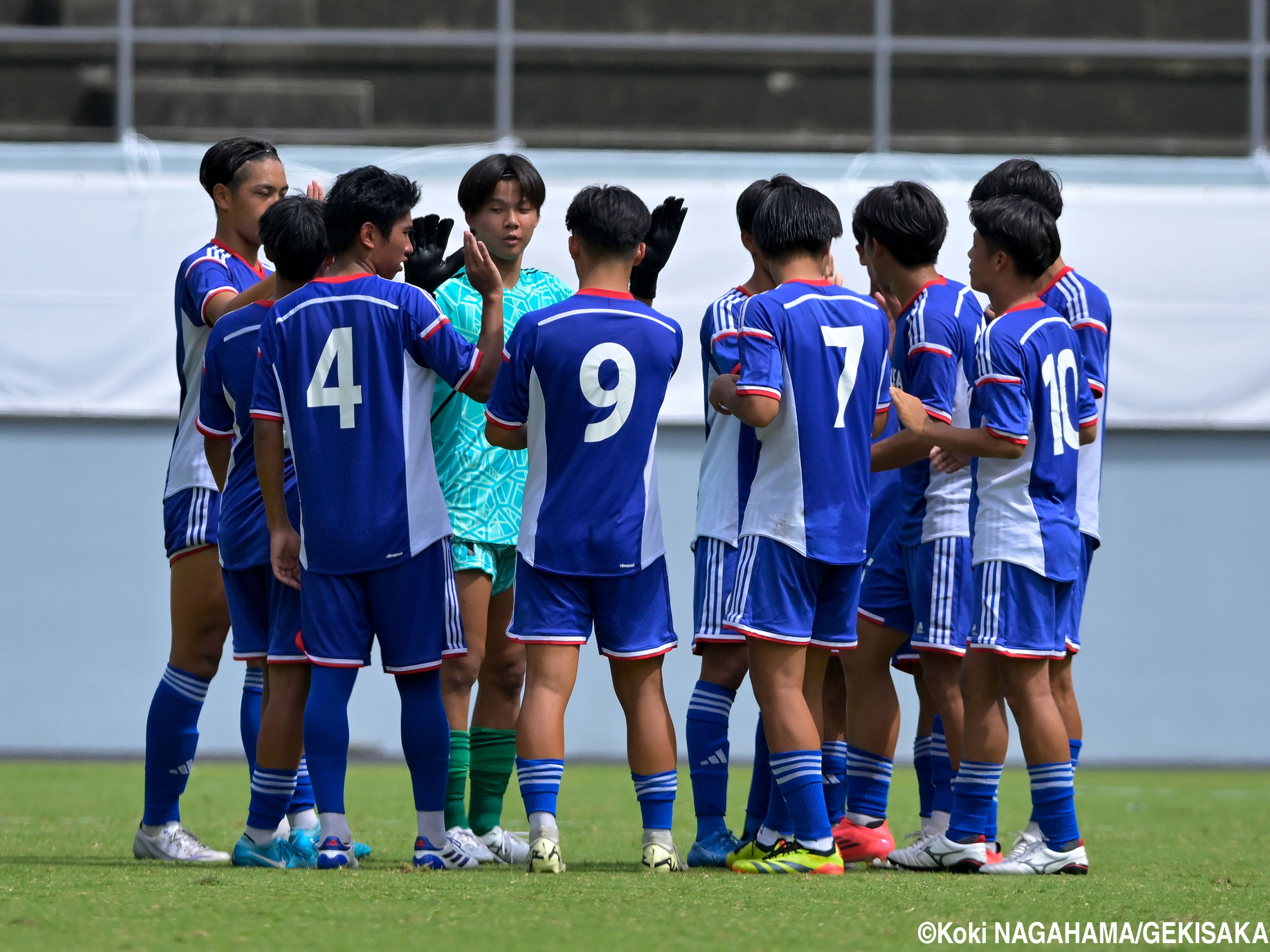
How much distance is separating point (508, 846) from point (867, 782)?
0.98 meters

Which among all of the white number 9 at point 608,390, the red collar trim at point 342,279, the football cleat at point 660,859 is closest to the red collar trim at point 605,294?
the white number 9 at point 608,390

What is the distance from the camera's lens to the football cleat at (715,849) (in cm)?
404

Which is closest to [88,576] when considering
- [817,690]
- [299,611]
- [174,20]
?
[174,20]

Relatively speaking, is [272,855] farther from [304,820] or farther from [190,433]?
[190,433]

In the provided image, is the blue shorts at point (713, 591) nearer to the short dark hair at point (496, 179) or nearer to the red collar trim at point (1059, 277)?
the short dark hair at point (496, 179)

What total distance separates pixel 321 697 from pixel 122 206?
18.4 ft

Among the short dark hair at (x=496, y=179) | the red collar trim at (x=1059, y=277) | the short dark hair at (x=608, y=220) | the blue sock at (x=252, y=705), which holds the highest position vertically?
the short dark hair at (x=496, y=179)

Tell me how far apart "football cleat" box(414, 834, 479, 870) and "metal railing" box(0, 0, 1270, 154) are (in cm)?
599

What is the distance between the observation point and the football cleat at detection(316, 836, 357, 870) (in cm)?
375

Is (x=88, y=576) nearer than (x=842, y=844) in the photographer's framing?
No

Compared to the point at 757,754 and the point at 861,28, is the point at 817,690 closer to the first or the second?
the point at 757,754

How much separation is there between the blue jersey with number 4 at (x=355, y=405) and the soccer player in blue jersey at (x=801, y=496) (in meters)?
0.72

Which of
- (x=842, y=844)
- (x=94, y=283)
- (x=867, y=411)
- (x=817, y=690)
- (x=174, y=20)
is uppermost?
(x=174, y=20)

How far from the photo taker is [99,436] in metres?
8.64
